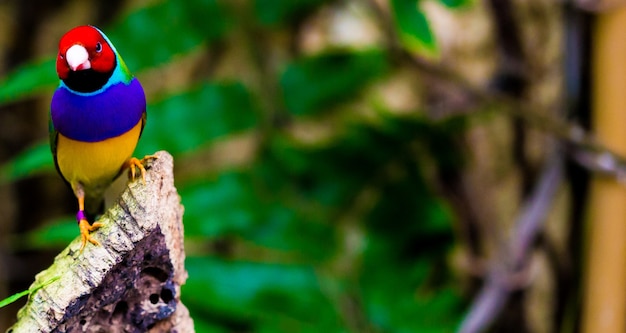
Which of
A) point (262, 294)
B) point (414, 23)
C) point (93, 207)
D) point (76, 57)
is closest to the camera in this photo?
point (76, 57)

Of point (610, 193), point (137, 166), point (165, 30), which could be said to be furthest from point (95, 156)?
point (610, 193)

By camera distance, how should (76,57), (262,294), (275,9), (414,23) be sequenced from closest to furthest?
(76,57), (414,23), (262,294), (275,9)

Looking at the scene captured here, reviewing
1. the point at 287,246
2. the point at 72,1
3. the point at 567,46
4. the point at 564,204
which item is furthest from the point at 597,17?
the point at 72,1

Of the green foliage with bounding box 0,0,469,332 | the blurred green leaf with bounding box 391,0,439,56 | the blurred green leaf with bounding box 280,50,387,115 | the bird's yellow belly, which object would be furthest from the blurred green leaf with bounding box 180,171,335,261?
the bird's yellow belly

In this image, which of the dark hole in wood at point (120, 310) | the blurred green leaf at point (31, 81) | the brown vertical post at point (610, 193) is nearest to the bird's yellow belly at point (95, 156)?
the dark hole in wood at point (120, 310)

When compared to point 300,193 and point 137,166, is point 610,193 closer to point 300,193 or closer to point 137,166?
point 300,193

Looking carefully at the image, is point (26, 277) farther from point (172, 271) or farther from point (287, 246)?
point (172, 271)

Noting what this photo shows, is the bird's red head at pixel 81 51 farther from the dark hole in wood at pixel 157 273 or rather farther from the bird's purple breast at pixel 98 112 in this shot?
the dark hole in wood at pixel 157 273
